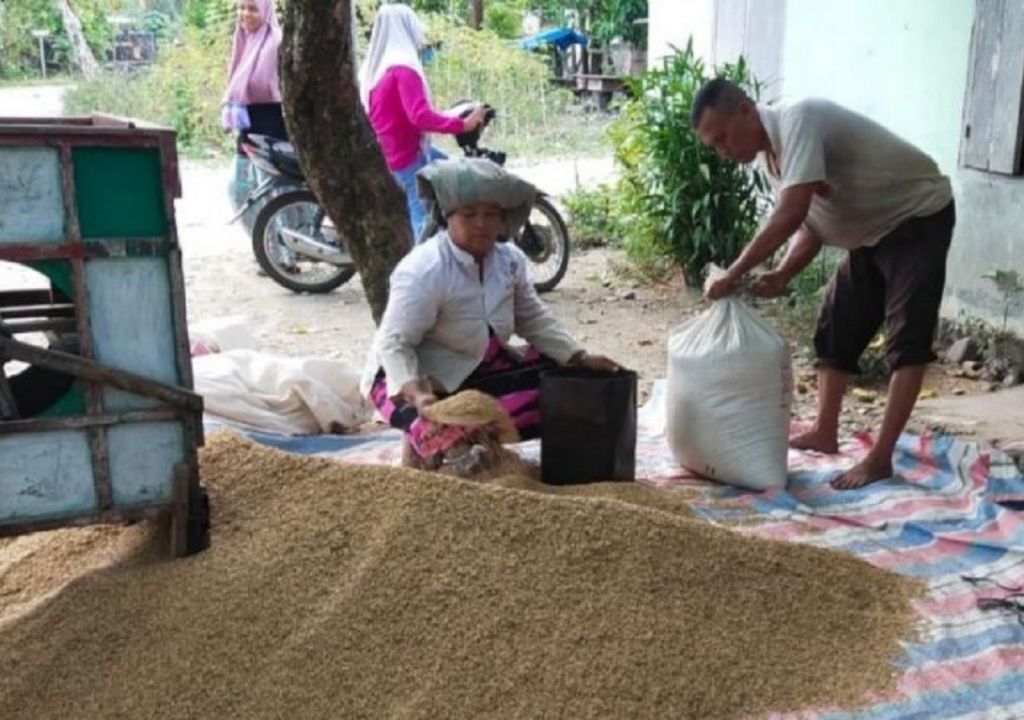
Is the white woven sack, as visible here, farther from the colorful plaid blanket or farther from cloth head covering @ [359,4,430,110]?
cloth head covering @ [359,4,430,110]

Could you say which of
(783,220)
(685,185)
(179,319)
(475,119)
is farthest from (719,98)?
(685,185)

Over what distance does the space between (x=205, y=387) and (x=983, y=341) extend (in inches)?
115

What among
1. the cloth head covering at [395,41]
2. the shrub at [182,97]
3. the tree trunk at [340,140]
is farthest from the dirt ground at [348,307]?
the shrub at [182,97]

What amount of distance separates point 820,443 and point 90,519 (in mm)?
2102

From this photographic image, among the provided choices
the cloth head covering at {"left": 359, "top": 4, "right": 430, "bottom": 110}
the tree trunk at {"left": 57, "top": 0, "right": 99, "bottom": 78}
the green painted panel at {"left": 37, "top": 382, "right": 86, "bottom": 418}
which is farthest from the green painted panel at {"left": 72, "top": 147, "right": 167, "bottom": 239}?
the tree trunk at {"left": 57, "top": 0, "right": 99, "bottom": 78}

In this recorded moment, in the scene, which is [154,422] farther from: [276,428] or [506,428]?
[276,428]

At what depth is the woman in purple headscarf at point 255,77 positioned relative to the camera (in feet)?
18.9

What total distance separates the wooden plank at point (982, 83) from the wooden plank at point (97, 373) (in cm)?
330

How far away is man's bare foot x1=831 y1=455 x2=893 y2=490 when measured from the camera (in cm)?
296

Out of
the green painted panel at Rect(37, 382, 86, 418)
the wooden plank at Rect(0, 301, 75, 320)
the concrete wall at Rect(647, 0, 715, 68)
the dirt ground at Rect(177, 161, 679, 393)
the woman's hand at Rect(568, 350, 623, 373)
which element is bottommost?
the dirt ground at Rect(177, 161, 679, 393)

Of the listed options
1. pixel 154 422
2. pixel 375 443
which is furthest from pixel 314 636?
pixel 375 443

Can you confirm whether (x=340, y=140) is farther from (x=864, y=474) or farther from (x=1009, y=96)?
(x=1009, y=96)

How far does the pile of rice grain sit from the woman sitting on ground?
47cm

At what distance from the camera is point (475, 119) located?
5.19m
